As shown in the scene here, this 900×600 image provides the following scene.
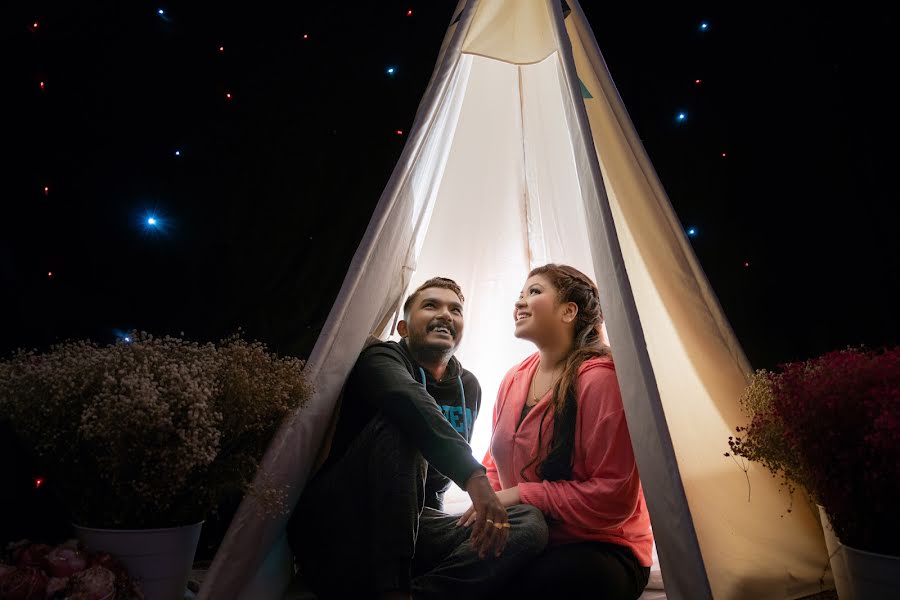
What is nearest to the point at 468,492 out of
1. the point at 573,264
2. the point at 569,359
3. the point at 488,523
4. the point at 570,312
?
the point at 488,523

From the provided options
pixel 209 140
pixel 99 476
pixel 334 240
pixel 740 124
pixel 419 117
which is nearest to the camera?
pixel 99 476

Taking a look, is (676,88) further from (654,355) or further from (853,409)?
(853,409)

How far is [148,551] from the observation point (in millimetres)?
1274

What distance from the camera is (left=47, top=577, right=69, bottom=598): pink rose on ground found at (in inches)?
44.8

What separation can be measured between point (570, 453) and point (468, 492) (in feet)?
1.20

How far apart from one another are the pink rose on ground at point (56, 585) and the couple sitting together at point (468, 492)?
499 mm

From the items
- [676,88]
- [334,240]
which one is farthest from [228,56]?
[676,88]

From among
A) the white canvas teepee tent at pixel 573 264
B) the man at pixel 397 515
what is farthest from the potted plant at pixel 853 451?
the man at pixel 397 515

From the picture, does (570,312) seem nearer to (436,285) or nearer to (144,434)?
(436,285)

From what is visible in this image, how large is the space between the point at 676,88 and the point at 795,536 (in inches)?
70.0

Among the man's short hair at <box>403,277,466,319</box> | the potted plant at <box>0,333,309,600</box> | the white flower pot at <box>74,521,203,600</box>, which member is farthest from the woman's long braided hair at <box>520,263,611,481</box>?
the white flower pot at <box>74,521,203,600</box>

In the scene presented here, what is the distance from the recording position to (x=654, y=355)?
5.52ft

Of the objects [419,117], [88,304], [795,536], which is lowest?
[795,536]

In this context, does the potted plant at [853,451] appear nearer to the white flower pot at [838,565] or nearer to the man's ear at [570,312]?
the white flower pot at [838,565]
